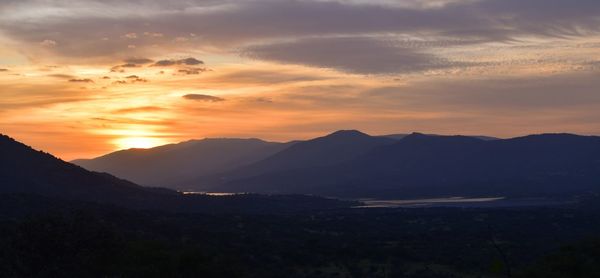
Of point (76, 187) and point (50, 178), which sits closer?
point (50, 178)

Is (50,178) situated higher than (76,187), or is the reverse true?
(50,178)

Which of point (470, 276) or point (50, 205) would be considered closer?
point (470, 276)

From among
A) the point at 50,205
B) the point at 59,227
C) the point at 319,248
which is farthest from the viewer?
the point at 50,205

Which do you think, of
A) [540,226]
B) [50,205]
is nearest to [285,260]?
[50,205]

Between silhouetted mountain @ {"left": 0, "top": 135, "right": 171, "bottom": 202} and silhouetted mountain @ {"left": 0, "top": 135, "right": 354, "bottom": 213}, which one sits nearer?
silhouetted mountain @ {"left": 0, "top": 135, "right": 171, "bottom": 202}

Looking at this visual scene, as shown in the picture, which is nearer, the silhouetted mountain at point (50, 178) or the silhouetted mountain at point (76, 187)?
the silhouetted mountain at point (50, 178)

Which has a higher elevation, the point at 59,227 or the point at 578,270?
the point at 59,227

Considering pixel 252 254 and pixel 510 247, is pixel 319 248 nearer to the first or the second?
pixel 252 254

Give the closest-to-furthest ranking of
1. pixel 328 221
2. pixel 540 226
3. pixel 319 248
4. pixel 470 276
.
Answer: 1. pixel 470 276
2. pixel 319 248
3. pixel 540 226
4. pixel 328 221
